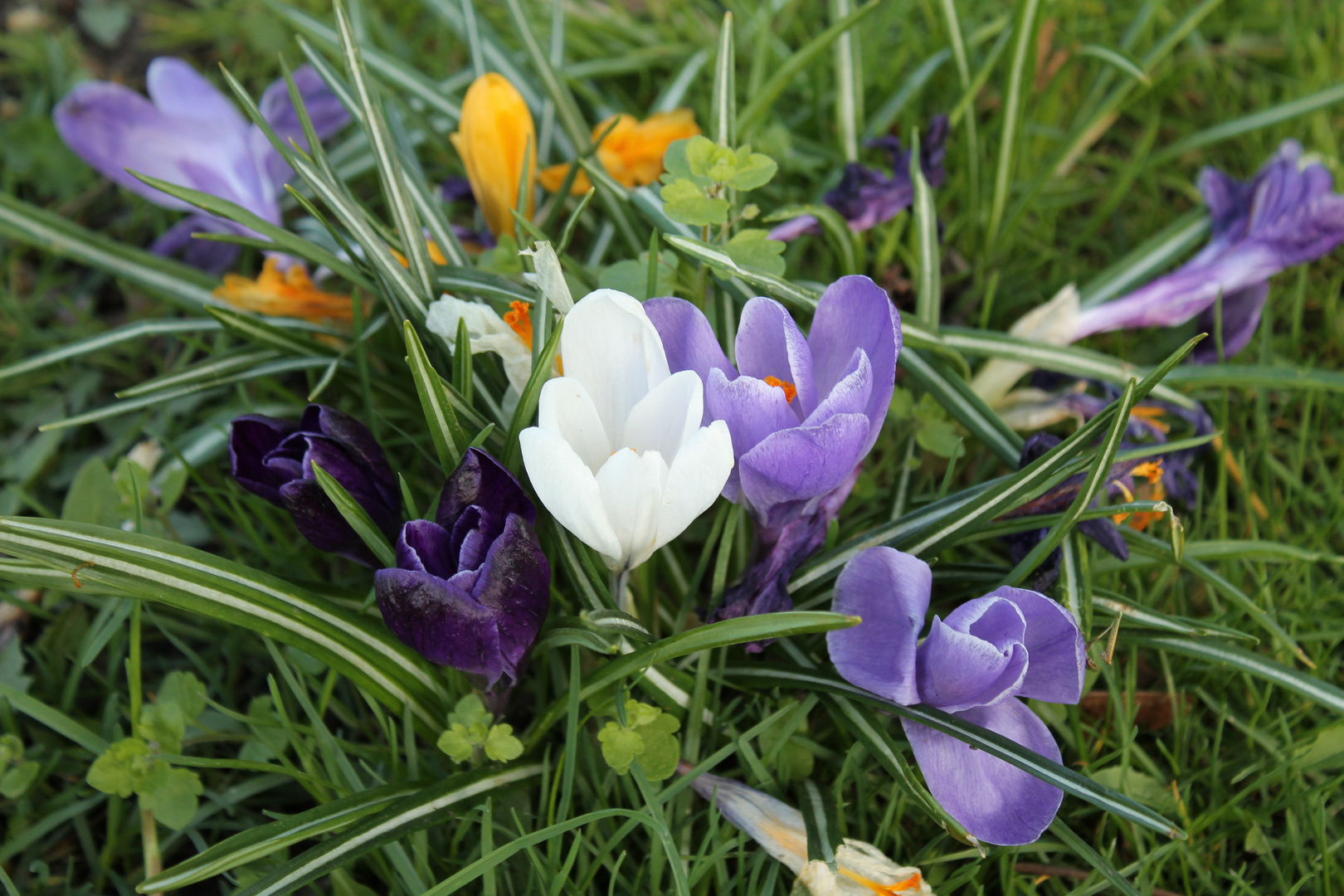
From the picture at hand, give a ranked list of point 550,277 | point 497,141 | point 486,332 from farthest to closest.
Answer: point 497,141
point 486,332
point 550,277

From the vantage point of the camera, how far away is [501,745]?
2.98 ft

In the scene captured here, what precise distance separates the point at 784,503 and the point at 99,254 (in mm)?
1135

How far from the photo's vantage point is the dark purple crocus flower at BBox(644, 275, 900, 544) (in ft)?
2.60

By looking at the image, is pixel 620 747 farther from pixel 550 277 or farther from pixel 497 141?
pixel 497 141

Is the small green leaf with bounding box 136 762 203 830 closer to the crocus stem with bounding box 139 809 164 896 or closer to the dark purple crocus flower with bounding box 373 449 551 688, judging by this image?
the crocus stem with bounding box 139 809 164 896

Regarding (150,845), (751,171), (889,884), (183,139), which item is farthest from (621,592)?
(183,139)

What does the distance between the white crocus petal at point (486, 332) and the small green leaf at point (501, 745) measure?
36 centimetres

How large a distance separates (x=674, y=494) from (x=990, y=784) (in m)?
0.44

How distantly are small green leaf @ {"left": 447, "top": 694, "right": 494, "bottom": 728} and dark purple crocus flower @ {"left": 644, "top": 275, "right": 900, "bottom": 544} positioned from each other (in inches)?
13.9

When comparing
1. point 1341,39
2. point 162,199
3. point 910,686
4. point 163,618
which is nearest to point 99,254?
point 162,199

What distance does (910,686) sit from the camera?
83cm

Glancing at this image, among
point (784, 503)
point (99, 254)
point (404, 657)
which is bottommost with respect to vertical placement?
point (404, 657)

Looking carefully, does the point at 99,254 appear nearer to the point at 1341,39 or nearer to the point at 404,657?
the point at 404,657

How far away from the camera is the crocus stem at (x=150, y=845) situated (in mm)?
1021
